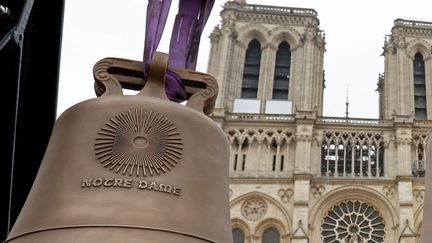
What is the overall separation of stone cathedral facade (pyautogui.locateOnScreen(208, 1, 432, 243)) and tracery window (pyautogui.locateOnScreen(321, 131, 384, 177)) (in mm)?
56

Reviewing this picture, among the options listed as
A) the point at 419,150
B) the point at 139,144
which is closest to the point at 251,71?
the point at 419,150

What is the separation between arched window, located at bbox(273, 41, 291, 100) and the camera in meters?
36.8

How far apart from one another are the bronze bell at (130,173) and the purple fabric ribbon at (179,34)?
146mm

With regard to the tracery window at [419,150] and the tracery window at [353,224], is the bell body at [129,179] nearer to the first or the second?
the tracery window at [353,224]

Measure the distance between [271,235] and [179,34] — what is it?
2850 centimetres

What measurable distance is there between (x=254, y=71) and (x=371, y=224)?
11510 millimetres

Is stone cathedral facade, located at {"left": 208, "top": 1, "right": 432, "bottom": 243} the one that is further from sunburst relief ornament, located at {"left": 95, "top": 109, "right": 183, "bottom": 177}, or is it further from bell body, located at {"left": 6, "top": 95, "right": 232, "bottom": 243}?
sunburst relief ornament, located at {"left": 95, "top": 109, "right": 183, "bottom": 177}

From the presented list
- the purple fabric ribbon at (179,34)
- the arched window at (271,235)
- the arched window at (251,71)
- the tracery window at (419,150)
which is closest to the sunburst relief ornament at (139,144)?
the purple fabric ribbon at (179,34)

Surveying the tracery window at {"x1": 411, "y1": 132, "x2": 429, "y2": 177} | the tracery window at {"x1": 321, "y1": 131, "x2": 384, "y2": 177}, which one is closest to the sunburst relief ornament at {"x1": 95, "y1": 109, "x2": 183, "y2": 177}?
the tracery window at {"x1": 321, "y1": 131, "x2": 384, "y2": 177}

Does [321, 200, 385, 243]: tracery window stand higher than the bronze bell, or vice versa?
[321, 200, 385, 243]: tracery window

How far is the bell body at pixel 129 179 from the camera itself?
315 cm

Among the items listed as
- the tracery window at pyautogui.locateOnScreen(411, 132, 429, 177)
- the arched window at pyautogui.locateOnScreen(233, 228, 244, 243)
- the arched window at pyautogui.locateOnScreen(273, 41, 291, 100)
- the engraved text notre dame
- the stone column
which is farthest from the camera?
the arched window at pyautogui.locateOnScreen(273, 41, 291, 100)

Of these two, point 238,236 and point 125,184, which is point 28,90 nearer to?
point 125,184

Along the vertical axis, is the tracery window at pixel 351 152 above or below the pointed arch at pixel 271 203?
above
